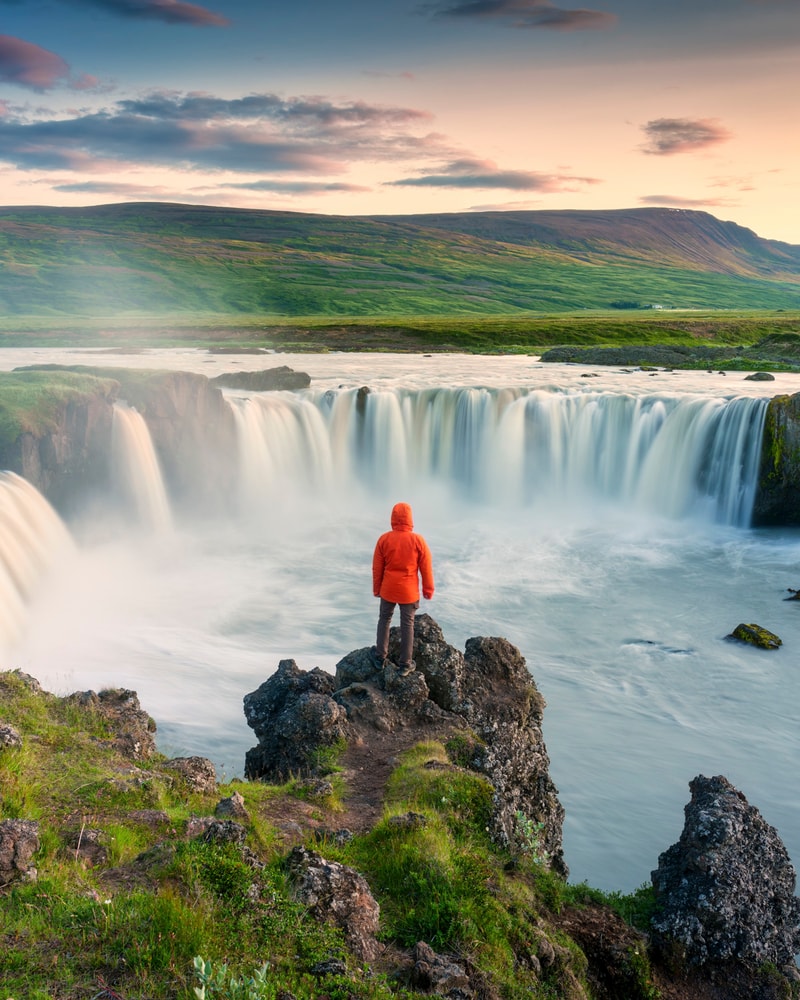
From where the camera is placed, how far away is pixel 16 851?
667 cm

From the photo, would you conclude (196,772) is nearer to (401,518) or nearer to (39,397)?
(401,518)

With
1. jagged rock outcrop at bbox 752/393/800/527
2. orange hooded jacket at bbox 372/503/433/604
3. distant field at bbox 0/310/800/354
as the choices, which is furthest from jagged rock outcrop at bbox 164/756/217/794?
distant field at bbox 0/310/800/354

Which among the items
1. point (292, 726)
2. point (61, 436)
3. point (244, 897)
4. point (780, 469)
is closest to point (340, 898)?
point (244, 897)

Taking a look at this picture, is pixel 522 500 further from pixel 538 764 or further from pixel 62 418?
pixel 538 764

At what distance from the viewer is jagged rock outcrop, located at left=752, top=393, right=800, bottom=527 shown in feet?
98.8

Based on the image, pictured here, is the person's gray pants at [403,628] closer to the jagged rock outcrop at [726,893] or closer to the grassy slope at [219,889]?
the grassy slope at [219,889]

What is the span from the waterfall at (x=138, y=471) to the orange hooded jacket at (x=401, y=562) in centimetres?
1768

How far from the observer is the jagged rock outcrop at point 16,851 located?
6.57m

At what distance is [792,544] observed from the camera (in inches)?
1131

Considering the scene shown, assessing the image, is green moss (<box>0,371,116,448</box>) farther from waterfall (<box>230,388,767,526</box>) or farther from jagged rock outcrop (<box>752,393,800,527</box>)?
jagged rock outcrop (<box>752,393,800,527</box>)

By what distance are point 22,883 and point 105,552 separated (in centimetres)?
1971

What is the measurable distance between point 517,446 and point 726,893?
92.7 ft

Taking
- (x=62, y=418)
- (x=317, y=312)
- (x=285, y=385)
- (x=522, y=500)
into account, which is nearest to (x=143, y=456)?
(x=62, y=418)

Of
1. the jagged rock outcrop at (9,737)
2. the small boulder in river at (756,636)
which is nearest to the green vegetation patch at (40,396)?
the jagged rock outcrop at (9,737)
